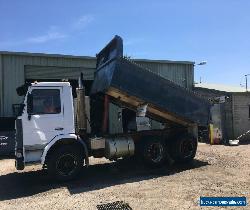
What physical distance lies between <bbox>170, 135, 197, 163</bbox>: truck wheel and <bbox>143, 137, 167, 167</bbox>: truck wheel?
1.97 feet

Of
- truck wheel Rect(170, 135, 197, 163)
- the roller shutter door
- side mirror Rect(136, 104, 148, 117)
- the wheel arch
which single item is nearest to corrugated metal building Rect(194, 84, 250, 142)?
the roller shutter door

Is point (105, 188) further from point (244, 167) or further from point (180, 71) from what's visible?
point (180, 71)

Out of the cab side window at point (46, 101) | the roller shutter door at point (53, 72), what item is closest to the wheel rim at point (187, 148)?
the cab side window at point (46, 101)

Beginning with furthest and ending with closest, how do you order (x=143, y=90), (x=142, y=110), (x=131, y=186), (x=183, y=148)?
(x=183, y=148) < (x=142, y=110) < (x=143, y=90) < (x=131, y=186)

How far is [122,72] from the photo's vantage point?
36.4 feet

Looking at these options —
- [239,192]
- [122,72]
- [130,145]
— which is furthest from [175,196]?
[122,72]

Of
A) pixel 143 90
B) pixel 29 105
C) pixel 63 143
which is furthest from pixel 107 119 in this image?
pixel 29 105

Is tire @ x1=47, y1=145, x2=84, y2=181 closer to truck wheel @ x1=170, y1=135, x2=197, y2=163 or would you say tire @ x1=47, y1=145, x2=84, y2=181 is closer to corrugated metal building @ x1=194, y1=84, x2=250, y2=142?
truck wheel @ x1=170, y1=135, x2=197, y2=163

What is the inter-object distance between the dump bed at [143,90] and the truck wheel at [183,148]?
62 centimetres

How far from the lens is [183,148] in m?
13.0

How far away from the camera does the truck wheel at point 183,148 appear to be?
42.3 feet

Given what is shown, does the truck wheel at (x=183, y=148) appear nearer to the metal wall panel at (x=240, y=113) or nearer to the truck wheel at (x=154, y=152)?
the truck wheel at (x=154, y=152)

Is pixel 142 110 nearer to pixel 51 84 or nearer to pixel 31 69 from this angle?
pixel 51 84

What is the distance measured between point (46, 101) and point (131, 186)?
3.50 meters
